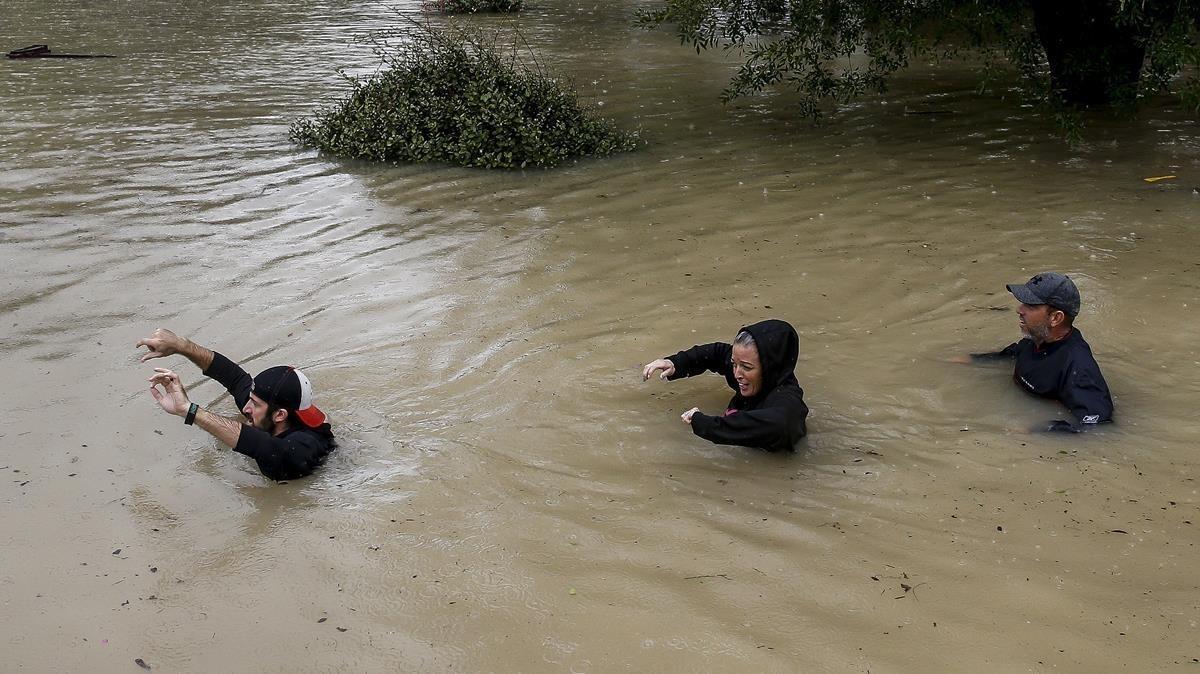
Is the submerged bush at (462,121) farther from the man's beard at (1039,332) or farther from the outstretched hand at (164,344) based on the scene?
the man's beard at (1039,332)

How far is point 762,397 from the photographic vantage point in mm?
5906

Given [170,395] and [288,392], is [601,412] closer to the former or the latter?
[288,392]

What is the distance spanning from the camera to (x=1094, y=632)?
4.30m

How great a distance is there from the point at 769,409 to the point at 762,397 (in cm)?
28

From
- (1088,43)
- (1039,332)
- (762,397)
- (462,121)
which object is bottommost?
(762,397)

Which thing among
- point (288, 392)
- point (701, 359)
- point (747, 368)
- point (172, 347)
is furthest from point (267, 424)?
point (747, 368)

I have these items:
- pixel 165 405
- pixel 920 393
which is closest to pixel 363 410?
pixel 165 405

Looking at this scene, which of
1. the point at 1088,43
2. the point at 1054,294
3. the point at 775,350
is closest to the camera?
the point at 775,350

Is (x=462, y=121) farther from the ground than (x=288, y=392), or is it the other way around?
(x=462, y=121)

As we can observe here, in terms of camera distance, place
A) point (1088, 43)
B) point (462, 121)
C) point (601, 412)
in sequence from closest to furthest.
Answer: point (601, 412), point (1088, 43), point (462, 121)

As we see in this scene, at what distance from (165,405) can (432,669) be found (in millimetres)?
2138

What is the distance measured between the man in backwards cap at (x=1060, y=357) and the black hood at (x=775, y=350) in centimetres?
136

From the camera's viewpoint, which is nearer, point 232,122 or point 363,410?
point 363,410

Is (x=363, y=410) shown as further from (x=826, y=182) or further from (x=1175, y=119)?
(x=1175, y=119)
